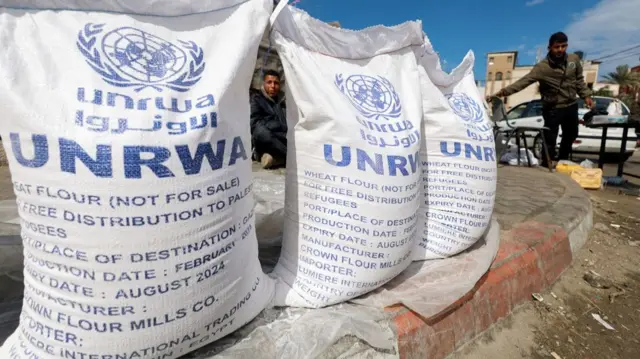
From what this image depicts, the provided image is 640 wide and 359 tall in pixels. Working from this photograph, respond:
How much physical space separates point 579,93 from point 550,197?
71.4 inches

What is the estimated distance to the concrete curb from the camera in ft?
3.40

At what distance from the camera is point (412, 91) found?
1174mm

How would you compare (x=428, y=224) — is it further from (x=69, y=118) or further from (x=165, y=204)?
(x=69, y=118)

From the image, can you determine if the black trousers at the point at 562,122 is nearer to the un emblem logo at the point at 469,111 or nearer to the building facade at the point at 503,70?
the un emblem logo at the point at 469,111

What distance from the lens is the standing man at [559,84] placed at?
135 inches

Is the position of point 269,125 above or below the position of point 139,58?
below

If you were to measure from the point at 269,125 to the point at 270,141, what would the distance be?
14 centimetres

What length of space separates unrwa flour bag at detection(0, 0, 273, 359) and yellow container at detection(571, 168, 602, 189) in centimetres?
394

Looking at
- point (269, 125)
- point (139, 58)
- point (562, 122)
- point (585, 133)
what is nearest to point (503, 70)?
point (585, 133)

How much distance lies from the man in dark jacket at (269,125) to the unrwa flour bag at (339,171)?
217 cm

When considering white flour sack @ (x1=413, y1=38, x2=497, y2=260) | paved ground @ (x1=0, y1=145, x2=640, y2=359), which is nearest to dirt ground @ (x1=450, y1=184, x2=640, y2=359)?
paved ground @ (x1=0, y1=145, x2=640, y2=359)

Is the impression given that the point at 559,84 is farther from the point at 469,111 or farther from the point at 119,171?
the point at 119,171

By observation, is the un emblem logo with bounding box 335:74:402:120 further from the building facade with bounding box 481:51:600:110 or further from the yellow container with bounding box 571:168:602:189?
the building facade with bounding box 481:51:600:110

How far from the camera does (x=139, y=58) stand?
74cm
